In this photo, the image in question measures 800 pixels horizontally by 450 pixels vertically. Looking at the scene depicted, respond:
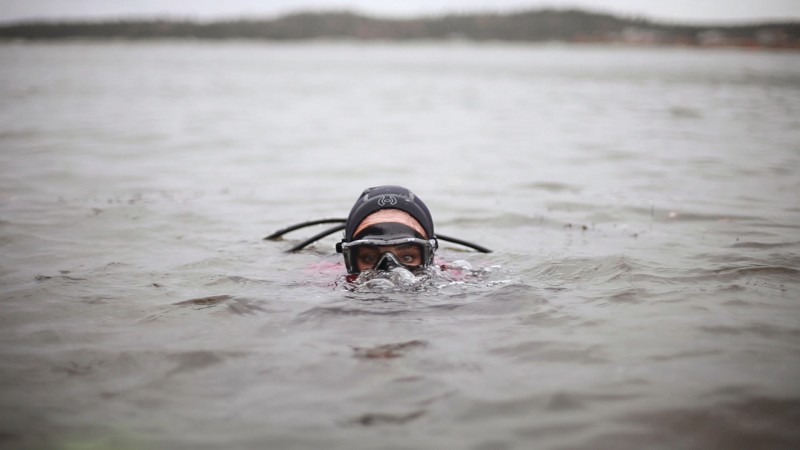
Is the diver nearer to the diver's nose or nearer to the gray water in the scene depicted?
the diver's nose

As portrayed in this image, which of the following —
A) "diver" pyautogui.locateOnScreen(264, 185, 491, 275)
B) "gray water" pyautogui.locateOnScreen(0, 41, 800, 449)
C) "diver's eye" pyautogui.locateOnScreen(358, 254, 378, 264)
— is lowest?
"gray water" pyautogui.locateOnScreen(0, 41, 800, 449)

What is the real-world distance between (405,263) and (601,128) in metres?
13.9

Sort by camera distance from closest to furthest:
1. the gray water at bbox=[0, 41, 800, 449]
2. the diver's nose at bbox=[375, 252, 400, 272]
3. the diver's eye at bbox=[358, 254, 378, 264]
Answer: the gray water at bbox=[0, 41, 800, 449] < the diver's nose at bbox=[375, 252, 400, 272] < the diver's eye at bbox=[358, 254, 378, 264]

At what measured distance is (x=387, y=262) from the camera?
536cm

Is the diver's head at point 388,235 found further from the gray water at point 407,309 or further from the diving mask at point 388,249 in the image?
the gray water at point 407,309

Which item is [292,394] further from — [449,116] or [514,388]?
[449,116]

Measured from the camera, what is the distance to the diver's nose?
5.34 metres

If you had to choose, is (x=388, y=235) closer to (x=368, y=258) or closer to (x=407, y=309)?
(x=368, y=258)

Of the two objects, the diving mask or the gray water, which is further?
the diving mask

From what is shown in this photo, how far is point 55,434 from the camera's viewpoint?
10.2 ft

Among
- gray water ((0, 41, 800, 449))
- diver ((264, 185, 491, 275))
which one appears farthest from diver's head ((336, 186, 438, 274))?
gray water ((0, 41, 800, 449))

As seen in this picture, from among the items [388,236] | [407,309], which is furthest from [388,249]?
[407,309]

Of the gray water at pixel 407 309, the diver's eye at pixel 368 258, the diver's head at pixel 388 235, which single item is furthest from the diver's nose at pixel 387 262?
the gray water at pixel 407 309

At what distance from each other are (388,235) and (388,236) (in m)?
0.02
